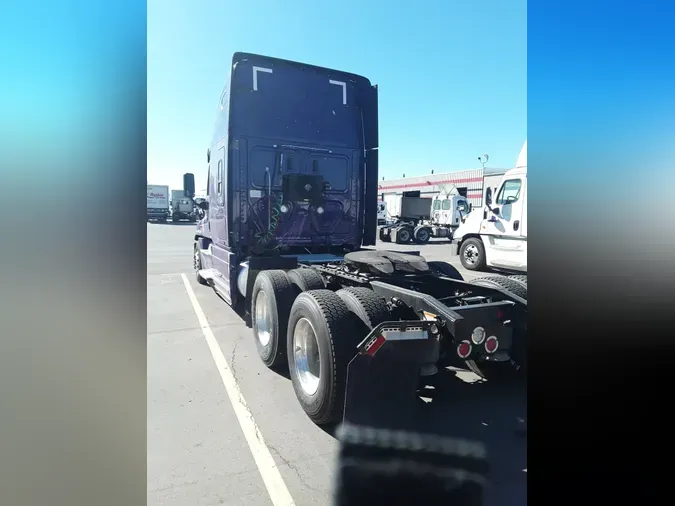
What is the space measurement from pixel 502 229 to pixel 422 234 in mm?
11640

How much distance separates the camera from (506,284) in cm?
382

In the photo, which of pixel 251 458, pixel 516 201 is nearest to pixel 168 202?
pixel 516 201

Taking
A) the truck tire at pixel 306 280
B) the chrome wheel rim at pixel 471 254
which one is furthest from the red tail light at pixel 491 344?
the chrome wheel rim at pixel 471 254

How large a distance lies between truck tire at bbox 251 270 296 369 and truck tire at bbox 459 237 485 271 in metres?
8.03

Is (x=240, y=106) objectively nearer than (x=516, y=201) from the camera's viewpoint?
Yes

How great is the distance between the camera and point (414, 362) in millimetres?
2791

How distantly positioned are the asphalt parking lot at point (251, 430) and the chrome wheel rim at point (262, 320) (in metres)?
0.29

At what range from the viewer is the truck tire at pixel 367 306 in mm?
3129

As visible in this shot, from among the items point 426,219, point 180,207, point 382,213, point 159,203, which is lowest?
point 426,219

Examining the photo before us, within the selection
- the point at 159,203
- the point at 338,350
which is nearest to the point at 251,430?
the point at 338,350

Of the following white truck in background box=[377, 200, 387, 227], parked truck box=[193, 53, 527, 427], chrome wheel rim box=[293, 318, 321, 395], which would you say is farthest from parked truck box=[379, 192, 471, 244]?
chrome wheel rim box=[293, 318, 321, 395]

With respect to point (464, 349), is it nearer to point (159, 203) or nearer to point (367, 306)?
point (367, 306)
